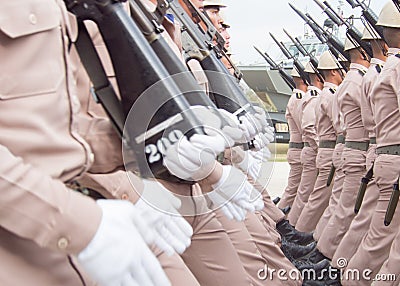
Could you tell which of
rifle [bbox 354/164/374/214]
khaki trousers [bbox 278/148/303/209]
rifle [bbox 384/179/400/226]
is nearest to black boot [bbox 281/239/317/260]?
rifle [bbox 354/164/374/214]

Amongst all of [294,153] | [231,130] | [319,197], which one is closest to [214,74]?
[231,130]

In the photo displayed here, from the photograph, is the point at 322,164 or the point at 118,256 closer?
the point at 118,256

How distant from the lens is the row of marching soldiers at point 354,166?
3725 mm

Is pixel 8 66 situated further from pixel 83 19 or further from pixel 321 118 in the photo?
pixel 321 118

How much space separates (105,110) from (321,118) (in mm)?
4509

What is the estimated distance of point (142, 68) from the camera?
157 cm

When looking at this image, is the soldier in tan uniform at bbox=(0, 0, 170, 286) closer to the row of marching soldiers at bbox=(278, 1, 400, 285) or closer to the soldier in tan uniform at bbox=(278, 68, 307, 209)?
the row of marching soldiers at bbox=(278, 1, 400, 285)

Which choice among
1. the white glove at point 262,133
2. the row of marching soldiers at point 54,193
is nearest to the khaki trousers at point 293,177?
the white glove at point 262,133

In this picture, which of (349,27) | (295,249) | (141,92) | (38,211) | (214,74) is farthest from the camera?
(349,27)

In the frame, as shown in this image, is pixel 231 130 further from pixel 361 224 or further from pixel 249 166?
pixel 361 224

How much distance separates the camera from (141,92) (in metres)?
1.58

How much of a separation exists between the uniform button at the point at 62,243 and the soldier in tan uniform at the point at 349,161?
3775 mm

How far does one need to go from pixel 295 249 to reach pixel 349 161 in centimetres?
100

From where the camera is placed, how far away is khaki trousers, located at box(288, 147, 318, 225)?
21.7 ft
